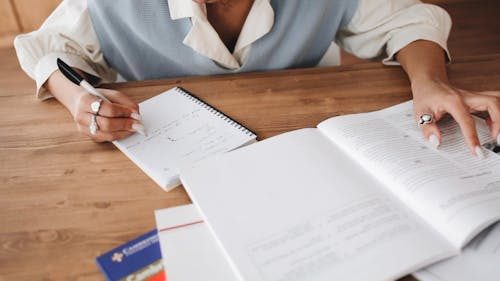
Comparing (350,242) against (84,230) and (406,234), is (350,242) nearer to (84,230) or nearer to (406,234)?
(406,234)

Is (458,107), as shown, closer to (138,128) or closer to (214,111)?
(214,111)

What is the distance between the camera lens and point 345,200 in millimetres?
567

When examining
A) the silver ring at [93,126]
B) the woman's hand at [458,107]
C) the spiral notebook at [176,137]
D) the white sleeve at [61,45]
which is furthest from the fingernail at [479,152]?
the white sleeve at [61,45]

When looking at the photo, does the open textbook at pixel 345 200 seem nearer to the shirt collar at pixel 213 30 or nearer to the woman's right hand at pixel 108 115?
the woman's right hand at pixel 108 115

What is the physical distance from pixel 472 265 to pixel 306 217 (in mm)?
196

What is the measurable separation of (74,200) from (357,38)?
2.53ft

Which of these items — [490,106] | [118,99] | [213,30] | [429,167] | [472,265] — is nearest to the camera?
[472,265]

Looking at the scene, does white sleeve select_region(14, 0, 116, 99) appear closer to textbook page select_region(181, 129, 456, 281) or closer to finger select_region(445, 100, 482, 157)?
textbook page select_region(181, 129, 456, 281)

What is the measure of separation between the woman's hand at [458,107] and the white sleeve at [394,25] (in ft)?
0.65

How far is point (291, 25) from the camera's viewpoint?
1038mm

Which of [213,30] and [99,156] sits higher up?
[213,30]

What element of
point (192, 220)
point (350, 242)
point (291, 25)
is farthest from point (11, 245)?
point (291, 25)

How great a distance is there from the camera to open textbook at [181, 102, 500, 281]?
1.62 feet

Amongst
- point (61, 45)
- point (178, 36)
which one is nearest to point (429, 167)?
point (178, 36)
